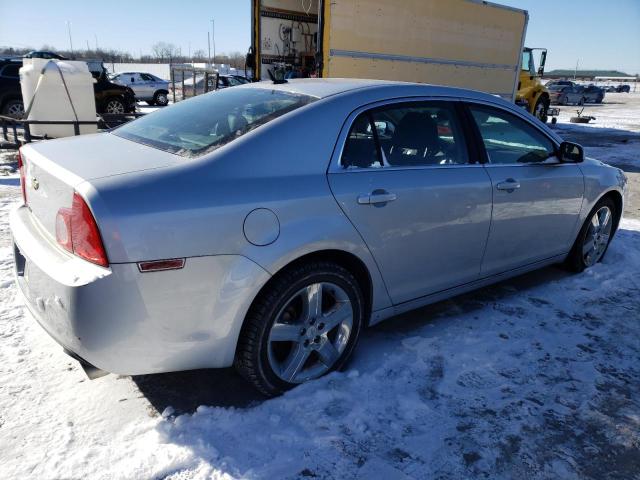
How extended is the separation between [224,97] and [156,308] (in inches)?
63.5

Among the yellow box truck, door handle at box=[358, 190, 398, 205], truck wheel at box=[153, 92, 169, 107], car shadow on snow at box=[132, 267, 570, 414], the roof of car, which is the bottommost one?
truck wheel at box=[153, 92, 169, 107]

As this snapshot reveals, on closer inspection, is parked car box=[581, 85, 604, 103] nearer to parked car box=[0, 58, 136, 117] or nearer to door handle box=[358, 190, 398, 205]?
parked car box=[0, 58, 136, 117]

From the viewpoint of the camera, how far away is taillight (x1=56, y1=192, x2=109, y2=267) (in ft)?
6.64

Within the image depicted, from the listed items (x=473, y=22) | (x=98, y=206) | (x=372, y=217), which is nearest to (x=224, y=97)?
(x=372, y=217)

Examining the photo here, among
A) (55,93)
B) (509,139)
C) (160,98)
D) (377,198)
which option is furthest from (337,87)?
(160,98)

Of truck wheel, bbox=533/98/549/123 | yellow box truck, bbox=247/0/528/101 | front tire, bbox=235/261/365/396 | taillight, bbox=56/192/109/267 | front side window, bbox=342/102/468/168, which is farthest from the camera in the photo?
truck wheel, bbox=533/98/549/123

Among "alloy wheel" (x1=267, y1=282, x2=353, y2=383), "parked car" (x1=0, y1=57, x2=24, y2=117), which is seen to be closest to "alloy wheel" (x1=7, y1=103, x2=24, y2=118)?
"parked car" (x1=0, y1=57, x2=24, y2=117)

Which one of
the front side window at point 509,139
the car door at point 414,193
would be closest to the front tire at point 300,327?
the car door at point 414,193

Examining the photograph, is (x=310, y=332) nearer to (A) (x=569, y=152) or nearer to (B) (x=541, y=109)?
→ (A) (x=569, y=152)

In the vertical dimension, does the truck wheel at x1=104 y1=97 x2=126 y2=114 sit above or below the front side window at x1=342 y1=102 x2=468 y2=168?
below

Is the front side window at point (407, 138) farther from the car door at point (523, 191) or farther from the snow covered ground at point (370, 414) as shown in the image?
the snow covered ground at point (370, 414)

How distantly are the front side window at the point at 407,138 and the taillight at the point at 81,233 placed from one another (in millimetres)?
1269

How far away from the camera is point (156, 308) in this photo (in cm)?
214

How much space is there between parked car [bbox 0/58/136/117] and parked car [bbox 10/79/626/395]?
1157 cm
